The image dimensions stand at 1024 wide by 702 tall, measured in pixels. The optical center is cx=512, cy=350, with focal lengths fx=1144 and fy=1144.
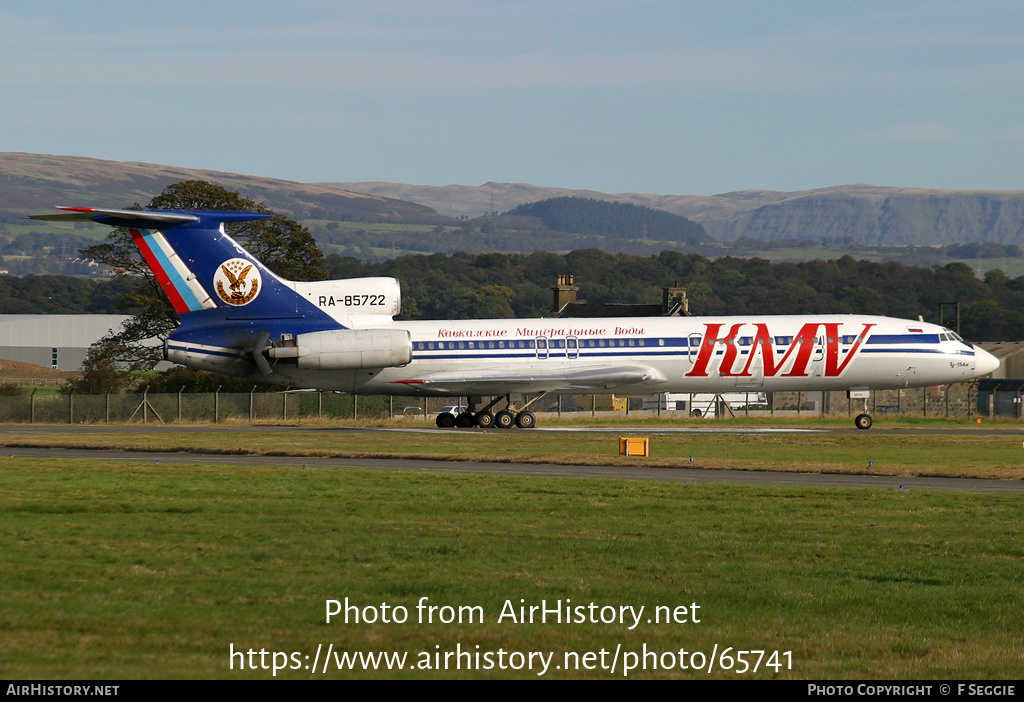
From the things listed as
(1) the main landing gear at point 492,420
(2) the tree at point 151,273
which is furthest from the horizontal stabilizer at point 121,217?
(2) the tree at point 151,273

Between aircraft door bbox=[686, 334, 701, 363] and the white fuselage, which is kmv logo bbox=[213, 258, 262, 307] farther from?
aircraft door bbox=[686, 334, 701, 363]

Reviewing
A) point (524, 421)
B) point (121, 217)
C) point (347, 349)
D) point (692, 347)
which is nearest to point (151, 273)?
point (347, 349)

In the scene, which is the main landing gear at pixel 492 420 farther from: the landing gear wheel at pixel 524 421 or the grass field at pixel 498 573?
the grass field at pixel 498 573

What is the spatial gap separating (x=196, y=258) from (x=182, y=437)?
6.27 m

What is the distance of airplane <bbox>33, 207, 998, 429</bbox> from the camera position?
4016 cm

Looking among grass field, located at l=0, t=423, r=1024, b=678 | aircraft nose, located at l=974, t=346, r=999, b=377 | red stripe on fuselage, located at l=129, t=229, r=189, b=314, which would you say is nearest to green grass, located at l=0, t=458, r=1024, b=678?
grass field, located at l=0, t=423, r=1024, b=678

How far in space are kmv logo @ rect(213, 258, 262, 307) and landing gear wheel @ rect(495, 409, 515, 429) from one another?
1052 centimetres

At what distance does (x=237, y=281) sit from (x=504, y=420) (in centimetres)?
1153

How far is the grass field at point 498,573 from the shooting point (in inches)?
378

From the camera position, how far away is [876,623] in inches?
437

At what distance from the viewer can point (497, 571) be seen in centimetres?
1311
